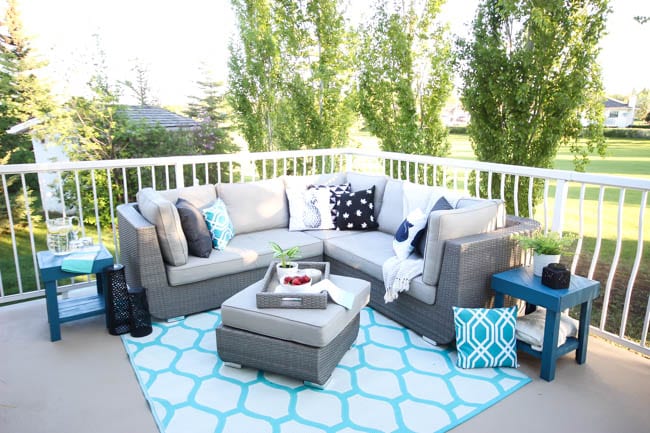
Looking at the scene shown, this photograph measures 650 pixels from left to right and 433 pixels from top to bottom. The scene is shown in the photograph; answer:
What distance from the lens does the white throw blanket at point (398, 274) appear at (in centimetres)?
280

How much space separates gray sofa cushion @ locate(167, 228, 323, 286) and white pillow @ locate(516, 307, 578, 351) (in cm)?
166

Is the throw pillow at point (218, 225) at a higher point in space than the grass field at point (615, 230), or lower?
higher

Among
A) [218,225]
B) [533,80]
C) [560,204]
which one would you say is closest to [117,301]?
[218,225]

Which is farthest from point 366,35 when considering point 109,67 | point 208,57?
point 208,57

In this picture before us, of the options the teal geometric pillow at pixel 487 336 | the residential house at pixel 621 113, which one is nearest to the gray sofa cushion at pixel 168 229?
the teal geometric pillow at pixel 487 336

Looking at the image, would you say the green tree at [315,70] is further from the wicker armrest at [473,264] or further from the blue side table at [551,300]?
the blue side table at [551,300]

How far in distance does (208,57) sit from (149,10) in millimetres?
3313

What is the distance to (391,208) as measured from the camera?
12.3 feet

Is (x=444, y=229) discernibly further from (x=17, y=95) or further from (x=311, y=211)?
(x=17, y=95)

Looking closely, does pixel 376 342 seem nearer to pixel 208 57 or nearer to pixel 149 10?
pixel 149 10

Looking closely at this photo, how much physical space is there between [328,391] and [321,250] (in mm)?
1469

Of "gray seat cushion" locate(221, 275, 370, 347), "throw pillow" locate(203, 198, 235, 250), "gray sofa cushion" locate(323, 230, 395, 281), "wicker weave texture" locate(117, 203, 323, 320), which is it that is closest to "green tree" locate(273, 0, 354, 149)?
"gray sofa cushion" locate(323, 230, 395, 281)

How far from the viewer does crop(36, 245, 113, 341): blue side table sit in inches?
107

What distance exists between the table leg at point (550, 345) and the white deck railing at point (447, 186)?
577 millimetres
